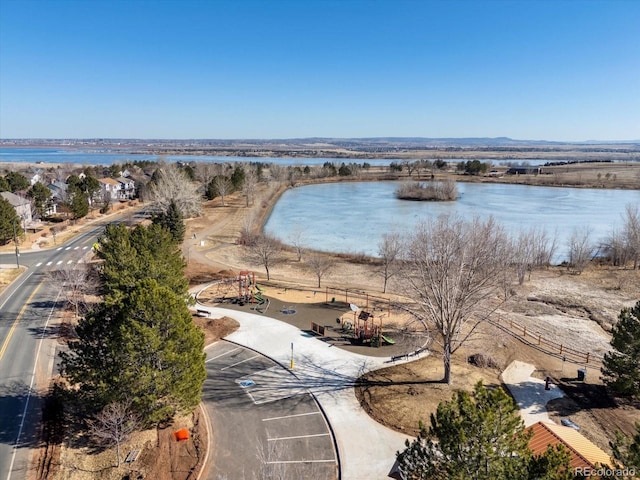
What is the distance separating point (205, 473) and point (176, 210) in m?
38.9

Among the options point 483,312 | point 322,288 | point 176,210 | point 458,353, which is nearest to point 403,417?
point 458,353

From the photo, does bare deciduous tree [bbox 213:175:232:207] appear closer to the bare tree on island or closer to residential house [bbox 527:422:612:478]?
the bare tree on island

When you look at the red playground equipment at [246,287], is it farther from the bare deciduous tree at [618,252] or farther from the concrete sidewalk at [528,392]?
the bare deciduous tree at [618,252]

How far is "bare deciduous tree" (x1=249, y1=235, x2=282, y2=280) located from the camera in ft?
130

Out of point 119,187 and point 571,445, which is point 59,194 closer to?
point 119,187

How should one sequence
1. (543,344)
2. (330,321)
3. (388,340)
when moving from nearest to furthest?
(388,340) < (543,344) < (330,321)

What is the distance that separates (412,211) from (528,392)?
58543 mm

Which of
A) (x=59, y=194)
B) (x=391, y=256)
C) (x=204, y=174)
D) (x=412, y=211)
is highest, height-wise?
(x=204, y=174)

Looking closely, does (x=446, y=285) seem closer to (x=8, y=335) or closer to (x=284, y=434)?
(x=284, y=434)

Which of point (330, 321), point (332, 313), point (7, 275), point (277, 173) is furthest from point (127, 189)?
point (330, 321)

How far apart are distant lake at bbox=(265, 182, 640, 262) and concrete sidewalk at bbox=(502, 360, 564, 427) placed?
2783 cm

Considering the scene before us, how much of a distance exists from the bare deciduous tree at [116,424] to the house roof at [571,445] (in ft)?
46.5

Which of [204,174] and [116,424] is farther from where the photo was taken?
[204,174]

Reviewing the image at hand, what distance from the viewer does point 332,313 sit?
30938mm
